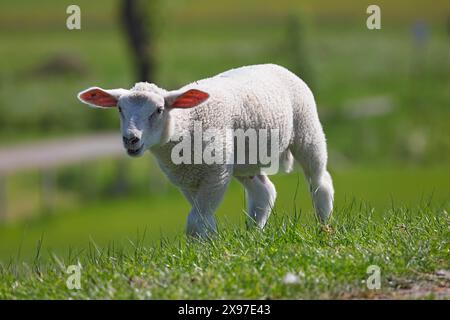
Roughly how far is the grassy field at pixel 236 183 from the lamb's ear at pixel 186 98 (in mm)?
918

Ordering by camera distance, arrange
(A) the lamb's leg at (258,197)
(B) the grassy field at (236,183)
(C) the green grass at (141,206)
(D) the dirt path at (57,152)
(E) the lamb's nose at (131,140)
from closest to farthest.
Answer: (B) the grassy field at (236,183)
(E) the lamb's nose at (131,140)
(A) the lamb's leg at (258,197)
(C) the green grass at (141,206)
(D) the dirt path at (57,152)

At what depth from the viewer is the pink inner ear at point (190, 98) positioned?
7.89m

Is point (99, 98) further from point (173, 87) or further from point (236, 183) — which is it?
point (173, 87)

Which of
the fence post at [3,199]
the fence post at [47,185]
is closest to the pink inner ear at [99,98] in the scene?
the fence post at [3,199]

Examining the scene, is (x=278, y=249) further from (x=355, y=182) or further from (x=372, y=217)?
(x=355, y=182)

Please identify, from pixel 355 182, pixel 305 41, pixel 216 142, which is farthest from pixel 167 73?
pixel 216 142

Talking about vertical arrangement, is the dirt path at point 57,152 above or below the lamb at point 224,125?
below

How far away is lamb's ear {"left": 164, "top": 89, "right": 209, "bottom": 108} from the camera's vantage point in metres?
7.90

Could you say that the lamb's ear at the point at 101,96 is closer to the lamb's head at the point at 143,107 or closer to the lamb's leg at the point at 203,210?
the lamb's head at the point at 143,107

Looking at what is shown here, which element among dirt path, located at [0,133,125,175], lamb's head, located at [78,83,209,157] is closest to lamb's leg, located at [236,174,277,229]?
lamb's head, located at [78,83,209,157]

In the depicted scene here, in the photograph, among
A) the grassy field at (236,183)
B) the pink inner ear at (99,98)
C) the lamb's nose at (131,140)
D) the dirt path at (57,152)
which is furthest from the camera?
the dirt path at (57,152)

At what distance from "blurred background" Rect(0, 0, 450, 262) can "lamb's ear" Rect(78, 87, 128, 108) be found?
666 inches

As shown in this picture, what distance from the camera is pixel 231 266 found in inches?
256

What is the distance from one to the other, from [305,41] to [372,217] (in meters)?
33.6
